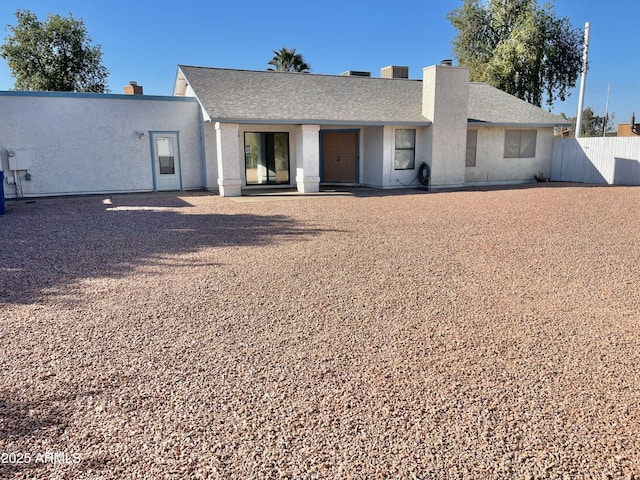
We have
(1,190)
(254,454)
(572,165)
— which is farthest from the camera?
(572,165)

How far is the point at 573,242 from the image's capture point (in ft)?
28.6

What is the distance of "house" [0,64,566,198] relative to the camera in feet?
54.4

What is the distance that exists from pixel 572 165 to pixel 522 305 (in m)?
19.3

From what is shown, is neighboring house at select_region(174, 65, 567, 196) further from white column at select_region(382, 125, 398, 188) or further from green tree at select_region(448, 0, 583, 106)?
green tree at select_region(448, 0, 583, 106)

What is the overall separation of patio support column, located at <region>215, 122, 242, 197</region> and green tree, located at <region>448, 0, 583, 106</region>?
19.6 m

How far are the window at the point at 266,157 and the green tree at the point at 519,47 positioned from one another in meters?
16.4

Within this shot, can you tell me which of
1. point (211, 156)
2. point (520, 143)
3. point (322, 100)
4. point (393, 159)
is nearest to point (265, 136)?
point (211, 156)

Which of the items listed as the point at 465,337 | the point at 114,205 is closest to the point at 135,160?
the point at 114,205

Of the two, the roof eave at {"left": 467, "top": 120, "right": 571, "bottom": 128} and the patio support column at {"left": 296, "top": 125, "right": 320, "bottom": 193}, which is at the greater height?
the roof eave at {"left": 467, "top": 120, "right": 571, "bottom": 128}

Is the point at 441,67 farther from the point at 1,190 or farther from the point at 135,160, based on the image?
the point at 1,190

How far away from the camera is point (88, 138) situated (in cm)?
1716

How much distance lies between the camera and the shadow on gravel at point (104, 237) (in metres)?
6.86

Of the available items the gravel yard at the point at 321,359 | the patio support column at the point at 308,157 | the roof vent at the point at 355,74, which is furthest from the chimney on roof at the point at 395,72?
the gravel yard at the point at 321,359

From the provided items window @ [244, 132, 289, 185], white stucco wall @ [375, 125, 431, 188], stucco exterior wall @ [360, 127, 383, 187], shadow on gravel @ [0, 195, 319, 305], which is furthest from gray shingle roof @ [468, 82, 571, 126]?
shadow on gravel @ [0, 195, 319, 305]
